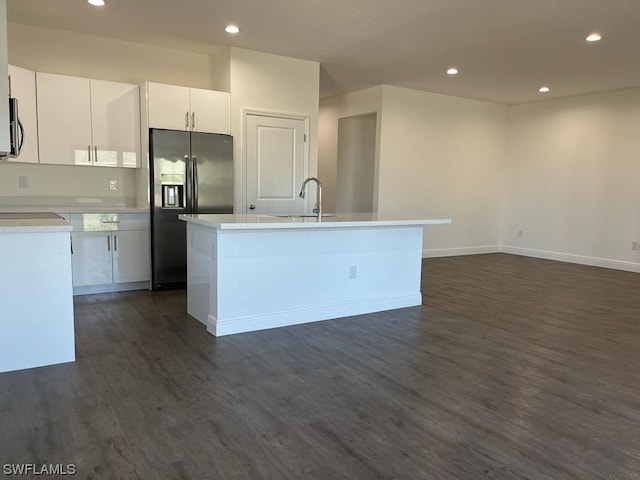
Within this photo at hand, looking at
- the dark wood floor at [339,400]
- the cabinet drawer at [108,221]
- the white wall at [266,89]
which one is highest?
the white wall at [266,89]

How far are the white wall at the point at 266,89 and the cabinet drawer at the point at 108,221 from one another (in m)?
1.07

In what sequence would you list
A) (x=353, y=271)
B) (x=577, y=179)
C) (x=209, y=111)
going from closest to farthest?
(x=353, y=271) < (x=209, y=111) < (x=577, y=179)

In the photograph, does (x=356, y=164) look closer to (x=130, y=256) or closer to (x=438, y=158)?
(x=438, y=158)

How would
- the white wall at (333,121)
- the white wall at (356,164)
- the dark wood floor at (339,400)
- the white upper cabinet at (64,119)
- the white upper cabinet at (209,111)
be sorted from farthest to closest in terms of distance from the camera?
the white wall at (356,164)
the white wall at (333,121)
the white upper cabinet at (209,111)
the white upper cabinet at (64,119)
the dark wood floor at (339,400)

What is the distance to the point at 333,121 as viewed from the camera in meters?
7.96

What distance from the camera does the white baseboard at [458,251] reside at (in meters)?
7.61

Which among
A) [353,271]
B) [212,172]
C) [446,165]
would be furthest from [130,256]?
[446,165]

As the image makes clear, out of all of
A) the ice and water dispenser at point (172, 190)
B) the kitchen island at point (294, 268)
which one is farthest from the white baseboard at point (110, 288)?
the kitchen island at point (294, 268)

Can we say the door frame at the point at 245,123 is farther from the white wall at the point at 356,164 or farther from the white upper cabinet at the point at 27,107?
the white wall at the point at 356,164

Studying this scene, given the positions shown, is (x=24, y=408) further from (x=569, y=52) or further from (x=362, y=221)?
(x=569, y=52)

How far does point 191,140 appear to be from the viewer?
15.8ft

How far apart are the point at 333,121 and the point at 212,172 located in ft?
11.7

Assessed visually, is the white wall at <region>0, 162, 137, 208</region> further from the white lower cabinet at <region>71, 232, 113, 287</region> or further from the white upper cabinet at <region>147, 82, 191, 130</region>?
the white upper cabinet at <region>147, 82, 191, 130</region>

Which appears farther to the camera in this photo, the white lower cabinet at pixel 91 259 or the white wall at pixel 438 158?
the white wall at pixel 438 158
